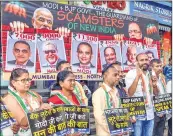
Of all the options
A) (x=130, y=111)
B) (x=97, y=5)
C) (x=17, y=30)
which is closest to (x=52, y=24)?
(x=17, y=30)

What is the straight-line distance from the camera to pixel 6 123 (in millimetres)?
3268

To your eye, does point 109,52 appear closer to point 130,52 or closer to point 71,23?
point 130,52

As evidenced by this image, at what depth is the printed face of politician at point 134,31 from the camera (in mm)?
4254

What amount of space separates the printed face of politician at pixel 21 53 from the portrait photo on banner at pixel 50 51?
0.14m

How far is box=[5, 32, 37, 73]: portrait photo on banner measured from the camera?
331cm

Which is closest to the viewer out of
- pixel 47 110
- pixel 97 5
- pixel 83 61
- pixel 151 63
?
pixel 47 110

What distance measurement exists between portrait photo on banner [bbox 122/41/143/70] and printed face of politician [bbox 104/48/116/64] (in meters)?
0.16

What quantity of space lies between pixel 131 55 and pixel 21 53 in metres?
1.52

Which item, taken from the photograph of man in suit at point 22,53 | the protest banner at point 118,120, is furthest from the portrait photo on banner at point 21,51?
the protest banner at point 118,120

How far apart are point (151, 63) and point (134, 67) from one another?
0.34 m

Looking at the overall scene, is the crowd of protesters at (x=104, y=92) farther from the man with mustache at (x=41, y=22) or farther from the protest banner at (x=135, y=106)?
the man with mustache at (x=41, y=22)

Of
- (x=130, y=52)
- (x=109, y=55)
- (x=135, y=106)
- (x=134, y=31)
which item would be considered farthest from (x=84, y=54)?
(x=135, y=106)

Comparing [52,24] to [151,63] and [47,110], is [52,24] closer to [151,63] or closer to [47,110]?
[47,110]

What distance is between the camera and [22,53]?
339cm
